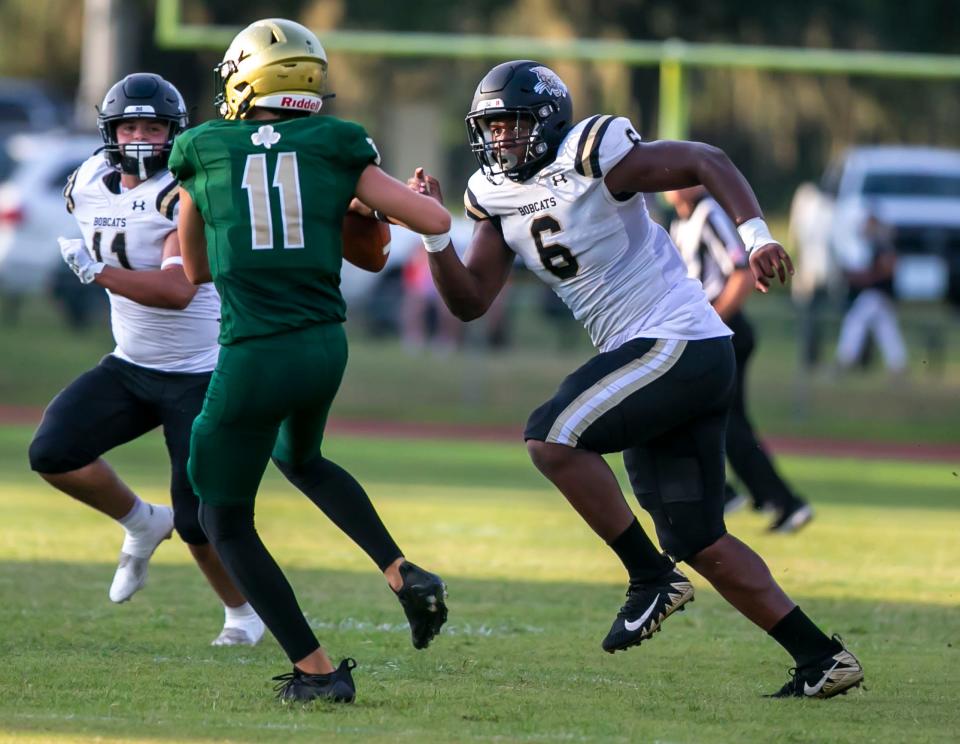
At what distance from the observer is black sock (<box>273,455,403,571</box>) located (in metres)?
4.83

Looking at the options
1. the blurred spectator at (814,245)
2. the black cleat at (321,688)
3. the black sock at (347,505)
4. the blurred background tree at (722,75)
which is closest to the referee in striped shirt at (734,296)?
the black sock at (347,505)

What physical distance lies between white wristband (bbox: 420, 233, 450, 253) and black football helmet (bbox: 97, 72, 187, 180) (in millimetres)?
1358

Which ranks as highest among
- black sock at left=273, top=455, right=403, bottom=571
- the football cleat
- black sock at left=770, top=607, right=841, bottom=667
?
black sock at left=273, top=455, right=403, bottom=571

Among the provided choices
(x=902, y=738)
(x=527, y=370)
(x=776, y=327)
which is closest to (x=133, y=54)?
(x=527, y=370)

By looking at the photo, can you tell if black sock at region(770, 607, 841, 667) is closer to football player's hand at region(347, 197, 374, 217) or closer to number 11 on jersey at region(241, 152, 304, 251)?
football player's hand at region(347, 197, 374, 217)

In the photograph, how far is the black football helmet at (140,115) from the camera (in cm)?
585

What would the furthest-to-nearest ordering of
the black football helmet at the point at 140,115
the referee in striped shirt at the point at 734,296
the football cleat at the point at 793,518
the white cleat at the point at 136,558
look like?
the football cleat at the point at 793,518 < the referee in striped shirt at the point at 734,296 < the white cleat at the point at 136,558 < the black football helmet at the point at 140,115

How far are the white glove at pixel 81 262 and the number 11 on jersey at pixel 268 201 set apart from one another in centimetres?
127

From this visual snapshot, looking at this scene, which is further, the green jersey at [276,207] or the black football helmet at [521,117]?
the black football helmet at [521,117]

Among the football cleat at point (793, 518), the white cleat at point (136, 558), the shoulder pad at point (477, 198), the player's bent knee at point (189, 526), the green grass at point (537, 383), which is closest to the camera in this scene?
the shoulder pad at point (477, 198)

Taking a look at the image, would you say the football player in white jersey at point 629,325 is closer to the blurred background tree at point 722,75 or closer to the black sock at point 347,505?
the black sock at point 347,505

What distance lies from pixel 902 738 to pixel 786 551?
12.9 ft

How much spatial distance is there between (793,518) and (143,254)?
14.1ft

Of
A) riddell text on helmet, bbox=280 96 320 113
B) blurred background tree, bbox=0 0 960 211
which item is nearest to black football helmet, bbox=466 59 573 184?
riddell text on helmet, bbox=280 96 320 113
